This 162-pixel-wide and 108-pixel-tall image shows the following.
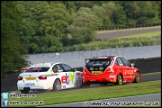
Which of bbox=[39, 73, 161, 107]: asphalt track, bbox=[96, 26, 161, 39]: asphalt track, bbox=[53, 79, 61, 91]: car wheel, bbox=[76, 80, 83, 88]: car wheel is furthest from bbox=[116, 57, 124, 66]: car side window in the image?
bbox=[96, 26, 161, 39]: asphalt track

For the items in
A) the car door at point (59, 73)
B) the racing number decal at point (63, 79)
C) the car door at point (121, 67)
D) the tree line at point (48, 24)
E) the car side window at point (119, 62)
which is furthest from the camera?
the tree line at point (48, 24)

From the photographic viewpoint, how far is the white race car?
66.9 ft

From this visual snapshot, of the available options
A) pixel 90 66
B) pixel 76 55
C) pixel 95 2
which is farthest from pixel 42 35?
pixel 90 66

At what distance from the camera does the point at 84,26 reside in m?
48.8

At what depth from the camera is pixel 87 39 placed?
159 ft

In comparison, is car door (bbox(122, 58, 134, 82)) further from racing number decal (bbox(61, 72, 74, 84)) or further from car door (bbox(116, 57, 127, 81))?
racing number decal (bbox(61, 72, 74, 84))

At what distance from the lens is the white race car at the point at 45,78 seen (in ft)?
66.9

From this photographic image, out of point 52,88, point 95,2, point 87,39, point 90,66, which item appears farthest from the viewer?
point 95,2

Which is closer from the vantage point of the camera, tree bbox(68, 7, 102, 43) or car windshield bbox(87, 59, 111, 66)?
car windshield bbox(87, 59, 111, 66)

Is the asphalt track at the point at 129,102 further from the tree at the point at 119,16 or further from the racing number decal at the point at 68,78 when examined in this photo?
the tree at the point at 119,16

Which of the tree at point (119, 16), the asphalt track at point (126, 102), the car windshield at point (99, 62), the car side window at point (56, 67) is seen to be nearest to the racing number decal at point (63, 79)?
the car side window at point (56, 67)

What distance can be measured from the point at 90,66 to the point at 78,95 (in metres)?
4.58

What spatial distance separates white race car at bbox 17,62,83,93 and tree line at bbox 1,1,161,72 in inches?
484

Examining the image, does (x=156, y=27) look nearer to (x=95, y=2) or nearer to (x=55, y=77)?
(x=95, y=2)
